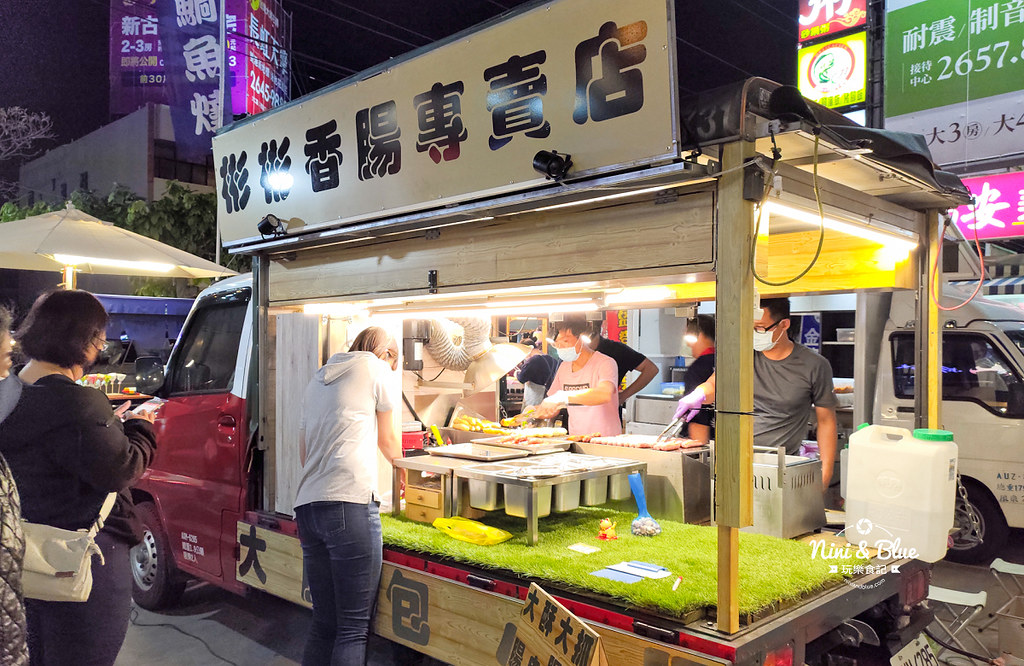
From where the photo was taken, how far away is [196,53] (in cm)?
1797

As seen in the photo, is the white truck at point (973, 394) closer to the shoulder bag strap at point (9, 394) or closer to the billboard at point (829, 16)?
the billboard at point (829, 16)

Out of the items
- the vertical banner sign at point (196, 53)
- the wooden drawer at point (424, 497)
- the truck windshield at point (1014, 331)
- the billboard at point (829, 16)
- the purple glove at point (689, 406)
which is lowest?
the wooden drawer at point (424, 497)

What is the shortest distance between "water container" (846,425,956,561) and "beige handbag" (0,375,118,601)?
3508 mm

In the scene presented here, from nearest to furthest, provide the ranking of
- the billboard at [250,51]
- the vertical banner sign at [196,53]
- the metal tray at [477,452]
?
the metal tray at [477,452] < the billboard at [250,51] < the vertical banner sign at [196,53]

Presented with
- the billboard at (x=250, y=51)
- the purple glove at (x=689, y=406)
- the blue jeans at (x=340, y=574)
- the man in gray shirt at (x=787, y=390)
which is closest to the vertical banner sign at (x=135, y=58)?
the billboard at (x=250, y=51)

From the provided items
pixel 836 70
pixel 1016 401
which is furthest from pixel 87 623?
pixel 836 70

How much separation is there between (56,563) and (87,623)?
333 millimetres

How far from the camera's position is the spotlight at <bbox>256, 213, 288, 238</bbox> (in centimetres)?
453

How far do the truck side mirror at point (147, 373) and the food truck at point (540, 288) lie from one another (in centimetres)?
2

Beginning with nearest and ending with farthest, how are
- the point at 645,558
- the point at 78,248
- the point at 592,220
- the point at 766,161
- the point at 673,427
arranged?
1. the point at 766,161
2. the point at 592,220
3. the point at 645,558
4. the point at 673,427
5. the point at 78,248

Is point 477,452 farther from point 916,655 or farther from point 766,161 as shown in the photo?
point 766,161

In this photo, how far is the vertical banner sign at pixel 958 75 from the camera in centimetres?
895

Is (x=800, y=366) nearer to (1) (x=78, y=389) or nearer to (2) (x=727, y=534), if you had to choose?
(2) (x=727, y=534)

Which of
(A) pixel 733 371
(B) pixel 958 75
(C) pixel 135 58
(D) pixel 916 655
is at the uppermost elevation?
(C) pixel 135 58
